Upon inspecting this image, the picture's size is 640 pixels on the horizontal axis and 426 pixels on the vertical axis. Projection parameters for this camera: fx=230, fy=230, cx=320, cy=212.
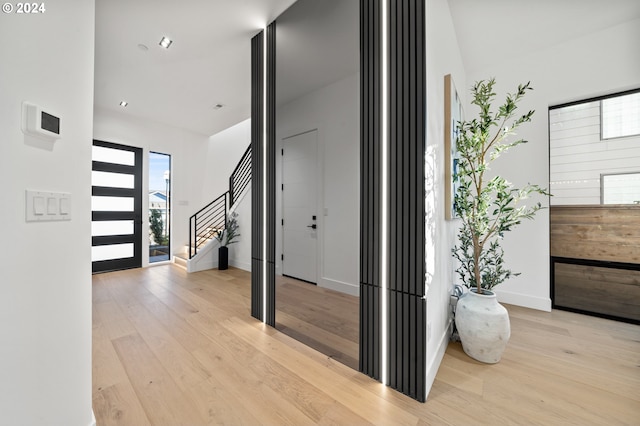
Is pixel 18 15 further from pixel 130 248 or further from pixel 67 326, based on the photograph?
pixel 130 248

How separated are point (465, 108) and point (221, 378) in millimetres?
4233

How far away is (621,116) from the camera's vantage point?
2.54 meters

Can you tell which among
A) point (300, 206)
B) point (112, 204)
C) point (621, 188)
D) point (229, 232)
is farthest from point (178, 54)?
point (621, 188)

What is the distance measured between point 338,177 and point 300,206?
888 millimetres

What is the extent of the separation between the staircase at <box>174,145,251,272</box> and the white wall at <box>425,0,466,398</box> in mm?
3918

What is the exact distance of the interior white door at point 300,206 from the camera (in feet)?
12.1

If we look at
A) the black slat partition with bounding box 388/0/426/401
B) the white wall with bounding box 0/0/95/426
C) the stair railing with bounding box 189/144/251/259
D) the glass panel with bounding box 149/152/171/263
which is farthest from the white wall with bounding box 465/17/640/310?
the glass panel with bounding box 149/152/171/263

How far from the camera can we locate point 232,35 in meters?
2.64

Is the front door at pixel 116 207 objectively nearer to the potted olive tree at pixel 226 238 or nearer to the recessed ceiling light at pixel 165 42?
the potted olive tree at pixel 226 238

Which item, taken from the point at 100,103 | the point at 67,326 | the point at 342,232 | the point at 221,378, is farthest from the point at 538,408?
the point at 100,103

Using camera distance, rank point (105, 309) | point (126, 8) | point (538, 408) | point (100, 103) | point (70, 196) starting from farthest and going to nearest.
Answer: point (100, 103), point (105, 309), point (126, 8), point (538, 408), point (70, 196)

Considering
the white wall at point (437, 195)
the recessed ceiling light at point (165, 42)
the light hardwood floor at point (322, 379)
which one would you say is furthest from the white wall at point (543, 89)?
the recessed ceiling light at point (165, 42)

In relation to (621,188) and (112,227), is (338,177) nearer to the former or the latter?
(621,188)

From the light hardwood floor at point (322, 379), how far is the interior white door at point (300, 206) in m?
1.36
